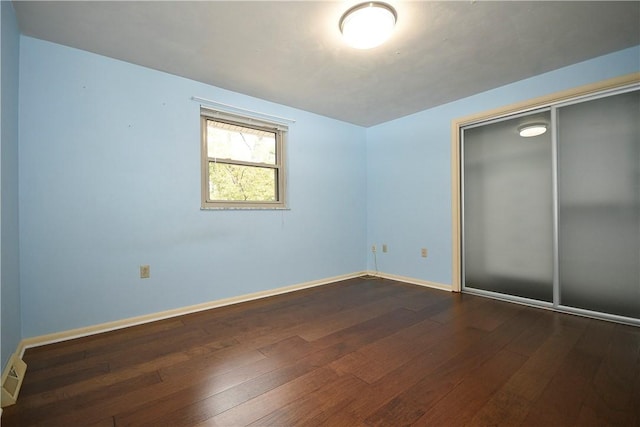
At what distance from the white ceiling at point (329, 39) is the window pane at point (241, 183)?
34.0 inches

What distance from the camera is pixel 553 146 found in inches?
99.0

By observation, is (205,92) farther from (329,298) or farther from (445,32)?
(329,298)

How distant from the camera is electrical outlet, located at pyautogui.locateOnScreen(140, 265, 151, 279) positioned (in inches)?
93.1

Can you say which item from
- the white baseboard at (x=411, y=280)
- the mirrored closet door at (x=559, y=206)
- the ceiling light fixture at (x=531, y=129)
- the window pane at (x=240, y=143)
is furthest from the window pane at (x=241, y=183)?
the ceiling light fixture at (x=531, y=129)

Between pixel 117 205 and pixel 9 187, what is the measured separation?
641mm

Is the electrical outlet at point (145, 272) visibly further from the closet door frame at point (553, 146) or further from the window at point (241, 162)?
the closet door frame at point (553, 146)

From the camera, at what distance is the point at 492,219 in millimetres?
2982

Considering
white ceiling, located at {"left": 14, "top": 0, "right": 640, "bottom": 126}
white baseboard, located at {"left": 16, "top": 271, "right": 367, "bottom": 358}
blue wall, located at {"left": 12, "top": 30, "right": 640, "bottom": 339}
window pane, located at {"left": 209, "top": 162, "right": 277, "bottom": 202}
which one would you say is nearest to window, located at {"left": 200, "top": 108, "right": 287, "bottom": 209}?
window pane, located at {"left": 209, "top": 162, "right": 277, "bottom": 202}

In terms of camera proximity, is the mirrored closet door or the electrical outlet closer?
the mirrored closet door

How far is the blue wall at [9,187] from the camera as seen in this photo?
1502mm

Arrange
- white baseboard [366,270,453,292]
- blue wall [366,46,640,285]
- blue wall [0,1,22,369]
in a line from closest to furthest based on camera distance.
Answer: blue wall [0,1,22,369]
blue wall [366,46,640,285]
white baseboard [366,270,453,292]

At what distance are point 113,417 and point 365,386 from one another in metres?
1.24

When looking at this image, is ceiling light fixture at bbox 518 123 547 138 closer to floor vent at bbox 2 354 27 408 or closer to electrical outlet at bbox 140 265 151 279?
electrical outlet at bbox 140 265 151 279

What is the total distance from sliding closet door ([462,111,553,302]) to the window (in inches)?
90.4
